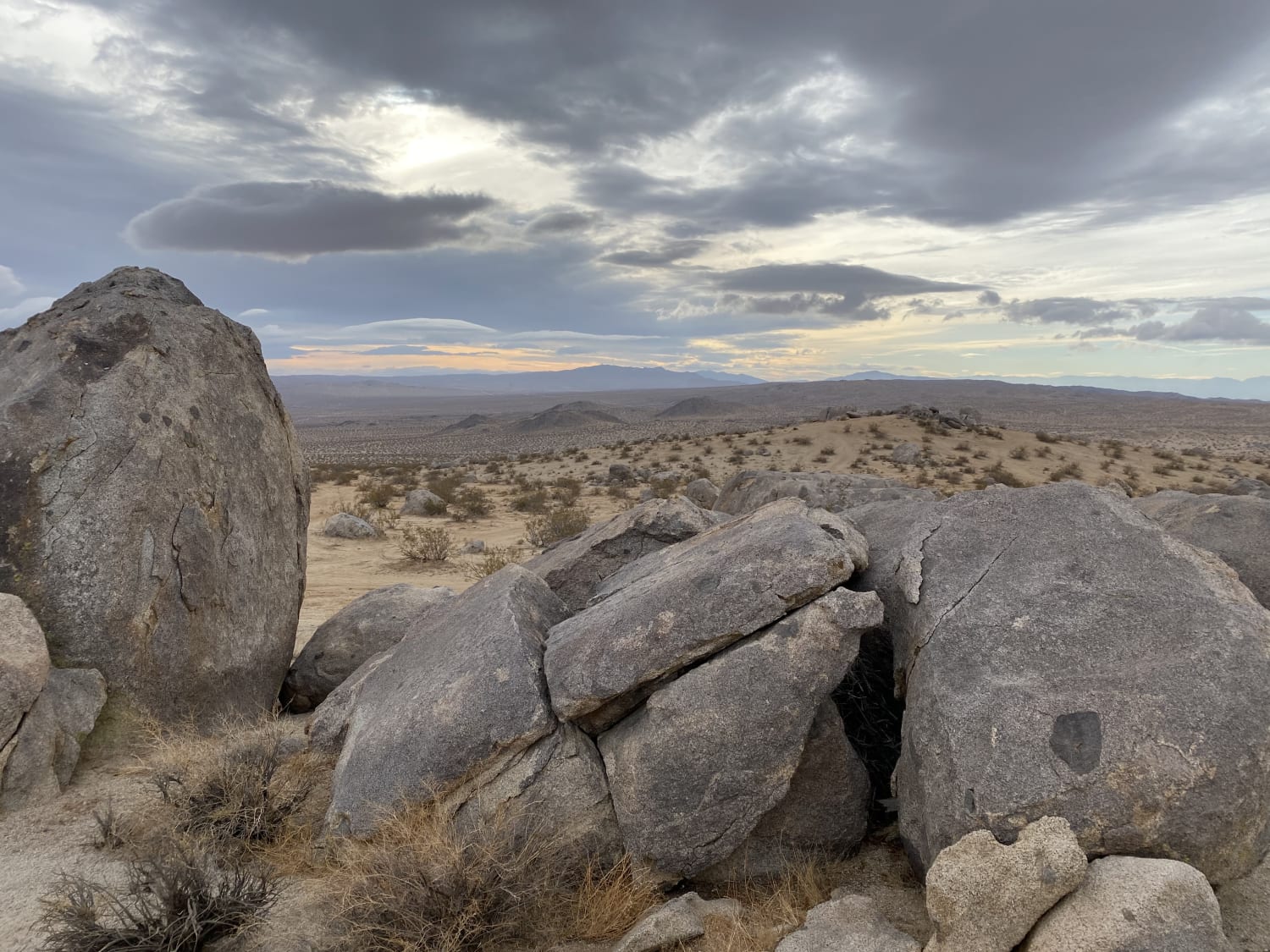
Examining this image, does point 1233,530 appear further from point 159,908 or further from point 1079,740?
point 159,908

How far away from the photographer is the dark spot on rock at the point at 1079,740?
3.36 metres

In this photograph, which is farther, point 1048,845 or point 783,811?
point 783,811

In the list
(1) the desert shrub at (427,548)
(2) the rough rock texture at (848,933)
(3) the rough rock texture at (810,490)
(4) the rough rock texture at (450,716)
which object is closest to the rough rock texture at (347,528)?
(1) the desert shrub at (427,548)

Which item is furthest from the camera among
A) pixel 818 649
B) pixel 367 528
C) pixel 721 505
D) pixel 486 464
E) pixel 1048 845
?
pixel 486 464

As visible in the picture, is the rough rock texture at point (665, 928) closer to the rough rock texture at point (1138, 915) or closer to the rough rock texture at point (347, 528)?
the rough rock texture at point (1138, 915)

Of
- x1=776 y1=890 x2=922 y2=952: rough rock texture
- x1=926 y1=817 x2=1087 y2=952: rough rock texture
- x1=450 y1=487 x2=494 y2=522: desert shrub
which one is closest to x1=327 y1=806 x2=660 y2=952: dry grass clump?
x1=776 y1=890 x2=922 y2=952: rough rock texture

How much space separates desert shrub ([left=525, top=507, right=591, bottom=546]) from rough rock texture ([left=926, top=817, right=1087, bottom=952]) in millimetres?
11223

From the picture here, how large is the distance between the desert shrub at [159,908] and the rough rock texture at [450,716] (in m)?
0.75

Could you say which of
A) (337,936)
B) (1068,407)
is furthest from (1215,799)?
(1068,407)

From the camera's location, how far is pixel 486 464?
113ft

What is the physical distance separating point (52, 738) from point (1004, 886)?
5.77m

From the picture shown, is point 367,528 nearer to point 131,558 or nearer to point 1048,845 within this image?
point 131,558

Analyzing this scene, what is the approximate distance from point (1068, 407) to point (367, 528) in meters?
112

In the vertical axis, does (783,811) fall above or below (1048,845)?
below
